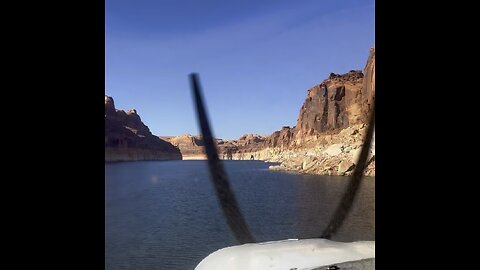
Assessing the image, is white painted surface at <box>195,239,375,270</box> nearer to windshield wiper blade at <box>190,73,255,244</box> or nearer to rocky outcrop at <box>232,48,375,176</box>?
windshield wiper blade at <box>190,73,255,244</box>

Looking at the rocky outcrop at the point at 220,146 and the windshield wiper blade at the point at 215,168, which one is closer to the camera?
the windshield wiper blade at the point at 215,168

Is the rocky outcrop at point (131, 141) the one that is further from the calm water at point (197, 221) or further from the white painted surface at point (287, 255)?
the white painted surface at point (287, 255)

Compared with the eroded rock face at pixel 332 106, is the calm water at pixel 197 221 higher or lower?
lower

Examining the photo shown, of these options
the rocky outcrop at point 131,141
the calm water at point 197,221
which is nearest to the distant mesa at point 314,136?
the rocky outcrop at point 131,141

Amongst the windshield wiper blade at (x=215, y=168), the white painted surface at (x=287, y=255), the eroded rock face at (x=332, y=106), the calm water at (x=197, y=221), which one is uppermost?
the eroded rock face at (x=332, y=106)

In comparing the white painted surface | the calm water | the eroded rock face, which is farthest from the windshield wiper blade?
the eroded rock face

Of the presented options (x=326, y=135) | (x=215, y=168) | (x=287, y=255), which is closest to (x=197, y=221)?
(x=287, y=255)
